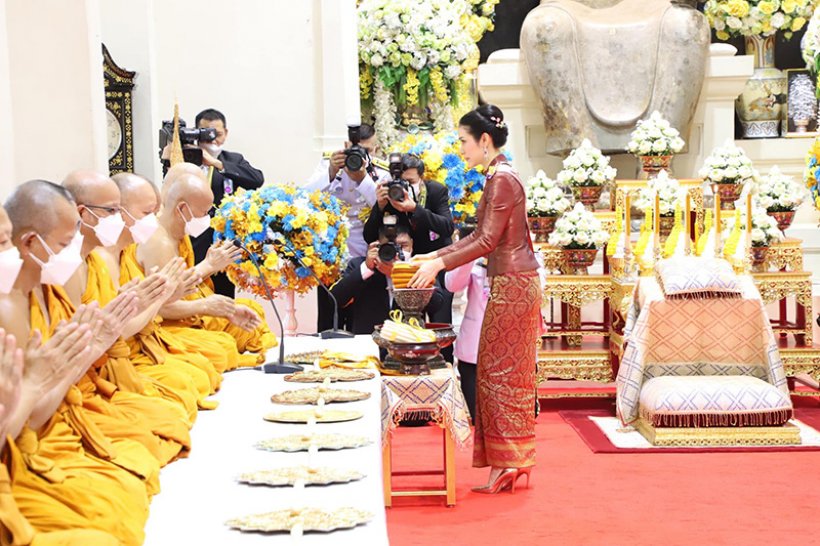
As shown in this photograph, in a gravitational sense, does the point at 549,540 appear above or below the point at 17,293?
below

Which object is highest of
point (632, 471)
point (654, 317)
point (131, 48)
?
point (131, 48)

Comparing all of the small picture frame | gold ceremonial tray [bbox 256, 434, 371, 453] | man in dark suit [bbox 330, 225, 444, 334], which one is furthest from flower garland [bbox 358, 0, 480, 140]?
gold ceremonial tray [bbox 256, 434, 371, 453]

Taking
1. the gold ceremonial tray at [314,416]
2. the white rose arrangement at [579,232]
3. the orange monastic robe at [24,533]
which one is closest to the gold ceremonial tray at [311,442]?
the gold ceremonial tray at [314,416]

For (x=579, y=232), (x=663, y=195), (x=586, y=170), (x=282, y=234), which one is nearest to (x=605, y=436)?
(x=579, y=232)

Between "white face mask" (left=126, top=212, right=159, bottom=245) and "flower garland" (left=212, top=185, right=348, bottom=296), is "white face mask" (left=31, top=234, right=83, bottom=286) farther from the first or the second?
"flower garland" (left=212, top=185, right=348, bottom=296)

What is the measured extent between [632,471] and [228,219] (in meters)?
2.12

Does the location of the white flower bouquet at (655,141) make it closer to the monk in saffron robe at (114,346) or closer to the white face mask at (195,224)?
the white face mask at (195,224)

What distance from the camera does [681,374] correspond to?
6488mm

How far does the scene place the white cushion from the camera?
6082mm

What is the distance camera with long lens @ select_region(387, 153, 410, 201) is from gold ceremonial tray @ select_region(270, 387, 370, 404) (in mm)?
1738

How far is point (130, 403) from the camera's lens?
331cm

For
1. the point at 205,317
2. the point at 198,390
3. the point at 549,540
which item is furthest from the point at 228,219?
the point at 549,540

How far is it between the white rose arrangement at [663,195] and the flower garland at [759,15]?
3.42 metres

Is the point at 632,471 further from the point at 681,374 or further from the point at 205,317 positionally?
the point at 205,317
